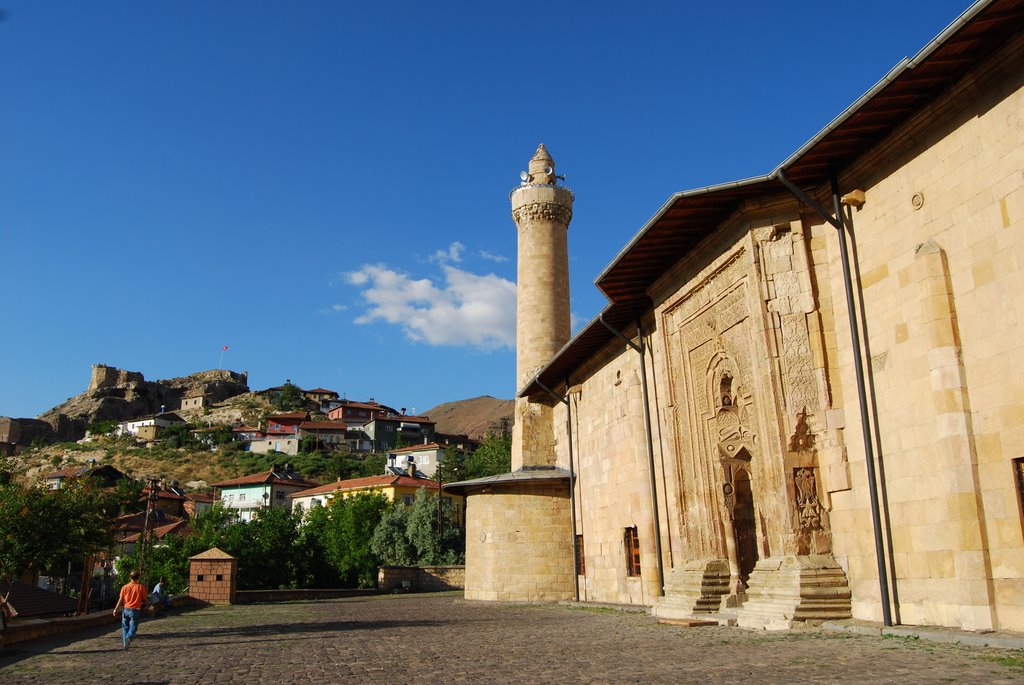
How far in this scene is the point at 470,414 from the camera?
165 meters

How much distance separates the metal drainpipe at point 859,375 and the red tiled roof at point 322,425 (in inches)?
4134

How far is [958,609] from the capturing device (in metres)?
8.34

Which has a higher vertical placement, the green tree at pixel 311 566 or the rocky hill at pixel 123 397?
the rocky hill at pixel 123 397

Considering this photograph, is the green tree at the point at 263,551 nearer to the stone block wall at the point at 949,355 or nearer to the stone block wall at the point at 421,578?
the stone block wall at the point at 421,578

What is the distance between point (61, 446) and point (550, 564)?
111 meters

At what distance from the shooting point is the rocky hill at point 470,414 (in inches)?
5945

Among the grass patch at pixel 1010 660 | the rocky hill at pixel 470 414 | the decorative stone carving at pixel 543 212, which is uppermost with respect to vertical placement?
the rocky hill at pixel 470 414

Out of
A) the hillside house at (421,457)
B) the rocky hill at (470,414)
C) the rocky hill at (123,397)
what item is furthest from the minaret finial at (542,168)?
the rocky hill at (123,397)

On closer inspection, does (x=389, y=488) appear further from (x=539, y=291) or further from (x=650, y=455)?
(x=650, y=455)

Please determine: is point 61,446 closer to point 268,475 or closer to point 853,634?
point 268,475

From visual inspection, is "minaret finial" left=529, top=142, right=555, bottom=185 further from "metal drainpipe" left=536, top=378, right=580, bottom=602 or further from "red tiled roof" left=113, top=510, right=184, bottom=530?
"red tiled roof" left=113, top=510, right=184, bottom=530

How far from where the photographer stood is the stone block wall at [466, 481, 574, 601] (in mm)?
22594

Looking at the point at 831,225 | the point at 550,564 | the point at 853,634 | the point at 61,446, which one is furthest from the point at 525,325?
the point at 61,446

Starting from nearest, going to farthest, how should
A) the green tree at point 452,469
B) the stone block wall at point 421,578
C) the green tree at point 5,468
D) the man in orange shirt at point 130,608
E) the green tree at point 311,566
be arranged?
1. the man in orange shirt at point 130,608
2. the green tree at point 5,468
3. the green tree at point 311,566
4. the stone block wall at point 421,578
5. the green tree at point 452,469
